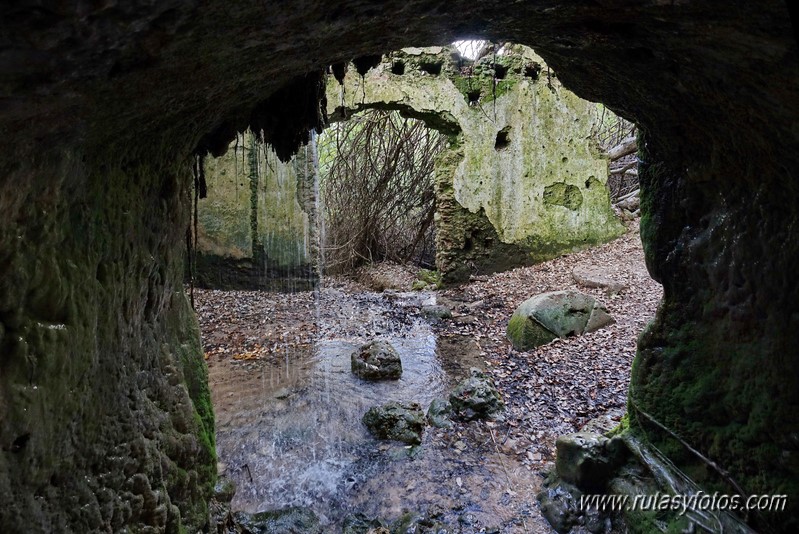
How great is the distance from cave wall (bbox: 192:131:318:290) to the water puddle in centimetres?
305

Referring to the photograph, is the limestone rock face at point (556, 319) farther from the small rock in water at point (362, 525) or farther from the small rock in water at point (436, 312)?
the small rock in water at point (362, 525)

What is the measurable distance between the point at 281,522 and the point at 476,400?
214cm

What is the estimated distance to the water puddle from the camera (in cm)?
340

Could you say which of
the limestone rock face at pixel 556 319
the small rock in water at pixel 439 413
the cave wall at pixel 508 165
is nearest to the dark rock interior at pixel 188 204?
the small rock in water at pixel 439 413

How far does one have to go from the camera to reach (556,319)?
20.9ft

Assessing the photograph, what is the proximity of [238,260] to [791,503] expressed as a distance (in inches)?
330

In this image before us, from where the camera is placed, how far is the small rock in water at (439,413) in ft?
14.7

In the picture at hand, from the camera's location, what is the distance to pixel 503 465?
3.86 meters

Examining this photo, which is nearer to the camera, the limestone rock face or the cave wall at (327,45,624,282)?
the limestone rock face

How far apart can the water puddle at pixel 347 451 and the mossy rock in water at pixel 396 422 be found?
8 centimetres

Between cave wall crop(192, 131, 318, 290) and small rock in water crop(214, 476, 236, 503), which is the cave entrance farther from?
small rock in water crop(214, 476, 236, 503)

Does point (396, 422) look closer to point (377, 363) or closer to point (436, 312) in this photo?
point (377, 363)

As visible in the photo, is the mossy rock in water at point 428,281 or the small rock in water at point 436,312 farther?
the mossy rock in water at point 428,281

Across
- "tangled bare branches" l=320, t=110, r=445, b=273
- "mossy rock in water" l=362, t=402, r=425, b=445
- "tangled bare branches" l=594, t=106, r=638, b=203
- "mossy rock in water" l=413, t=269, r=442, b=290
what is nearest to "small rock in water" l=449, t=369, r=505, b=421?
"mossy rock in water" l=362, t=402, r=425, b=445
